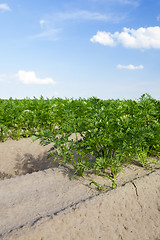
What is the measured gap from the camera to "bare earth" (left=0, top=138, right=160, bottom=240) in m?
2.22

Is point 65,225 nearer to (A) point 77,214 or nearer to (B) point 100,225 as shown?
(A) point 77,214

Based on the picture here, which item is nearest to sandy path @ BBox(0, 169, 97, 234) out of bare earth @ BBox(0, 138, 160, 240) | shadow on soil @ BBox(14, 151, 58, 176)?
bare earth @ BBox(0, 138, 160, 240)

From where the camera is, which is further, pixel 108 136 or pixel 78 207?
pixel 108 136

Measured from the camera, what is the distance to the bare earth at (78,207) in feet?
7.27

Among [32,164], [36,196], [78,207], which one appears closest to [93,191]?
[78,207]

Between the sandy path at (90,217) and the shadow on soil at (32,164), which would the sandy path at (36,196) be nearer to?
the sandy path at (90,217)

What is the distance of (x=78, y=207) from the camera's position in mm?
2453

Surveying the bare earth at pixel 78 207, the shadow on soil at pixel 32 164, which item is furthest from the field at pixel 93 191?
the shadow on soil at pixel 32 164

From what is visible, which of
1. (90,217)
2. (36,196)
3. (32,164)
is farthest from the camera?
(32,164)

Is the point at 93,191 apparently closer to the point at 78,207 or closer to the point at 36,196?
the point at 78,207

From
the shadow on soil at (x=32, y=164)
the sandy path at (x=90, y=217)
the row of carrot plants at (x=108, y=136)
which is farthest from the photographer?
the shadow on soil at (x=32, y=164)

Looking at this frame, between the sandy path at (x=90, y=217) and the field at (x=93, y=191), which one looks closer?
the sandy path at (x=90, y=217)

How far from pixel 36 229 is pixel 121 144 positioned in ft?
5.21

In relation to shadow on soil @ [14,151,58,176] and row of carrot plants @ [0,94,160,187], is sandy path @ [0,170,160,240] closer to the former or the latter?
row of carrot plants @ [0,94,160,187]
